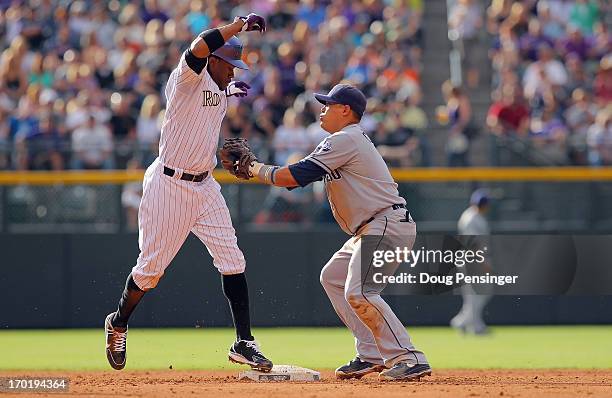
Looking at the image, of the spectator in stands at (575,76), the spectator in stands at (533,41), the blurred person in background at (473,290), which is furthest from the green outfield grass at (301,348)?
the spectator in stands at (533,41)

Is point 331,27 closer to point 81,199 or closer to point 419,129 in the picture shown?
point 419,129

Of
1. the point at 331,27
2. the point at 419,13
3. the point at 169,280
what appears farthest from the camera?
Answer: the point at 419,13

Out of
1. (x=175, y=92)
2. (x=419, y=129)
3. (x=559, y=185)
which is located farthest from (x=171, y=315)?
(x=175, y=92)

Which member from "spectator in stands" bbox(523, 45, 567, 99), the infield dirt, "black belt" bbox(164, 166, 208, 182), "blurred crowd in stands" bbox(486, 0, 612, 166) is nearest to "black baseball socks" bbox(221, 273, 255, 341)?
the infield dirt

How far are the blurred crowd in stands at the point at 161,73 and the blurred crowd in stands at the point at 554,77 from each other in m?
1.21

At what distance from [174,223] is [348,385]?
164cm

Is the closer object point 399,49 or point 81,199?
point 81,199

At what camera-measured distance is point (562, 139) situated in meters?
14.1

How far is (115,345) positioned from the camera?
8.48m

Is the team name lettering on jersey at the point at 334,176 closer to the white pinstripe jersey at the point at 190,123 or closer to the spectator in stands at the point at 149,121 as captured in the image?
the white pinstripe jersey at the point at 190,123

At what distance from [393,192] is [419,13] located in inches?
386

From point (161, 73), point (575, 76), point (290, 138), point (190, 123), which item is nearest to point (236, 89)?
point (190, 123)

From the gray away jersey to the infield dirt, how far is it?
1.18 meters

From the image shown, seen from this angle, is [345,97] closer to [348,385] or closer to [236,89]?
[236,89]
